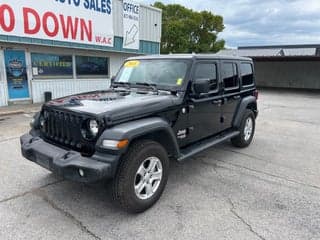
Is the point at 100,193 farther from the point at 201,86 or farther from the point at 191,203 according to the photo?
the point at 201,86

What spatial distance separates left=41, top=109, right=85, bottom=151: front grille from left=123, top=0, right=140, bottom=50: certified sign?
10.7 metres

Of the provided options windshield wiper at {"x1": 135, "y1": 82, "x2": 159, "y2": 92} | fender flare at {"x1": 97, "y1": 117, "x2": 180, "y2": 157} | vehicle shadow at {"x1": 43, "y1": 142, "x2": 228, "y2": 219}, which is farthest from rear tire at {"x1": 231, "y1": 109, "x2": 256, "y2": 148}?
fender flare at {"x1": 97, "y1": 117, "x2": 180, "y2": 157}

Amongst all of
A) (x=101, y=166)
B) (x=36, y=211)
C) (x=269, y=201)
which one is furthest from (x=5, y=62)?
(x=269, y=201)

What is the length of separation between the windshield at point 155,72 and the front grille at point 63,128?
1.45m

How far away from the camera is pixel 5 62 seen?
10.1m

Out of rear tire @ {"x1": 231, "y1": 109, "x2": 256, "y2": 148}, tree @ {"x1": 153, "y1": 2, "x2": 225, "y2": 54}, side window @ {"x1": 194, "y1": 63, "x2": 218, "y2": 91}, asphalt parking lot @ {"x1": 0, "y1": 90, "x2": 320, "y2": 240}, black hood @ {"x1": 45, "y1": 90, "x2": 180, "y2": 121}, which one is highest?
tree @ {"x1": 153, "y1": 2, "x2": 225, "y2": 54}

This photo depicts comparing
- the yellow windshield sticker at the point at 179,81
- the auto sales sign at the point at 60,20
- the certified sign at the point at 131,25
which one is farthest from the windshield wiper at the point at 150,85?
the certified sign at the point at 131,25

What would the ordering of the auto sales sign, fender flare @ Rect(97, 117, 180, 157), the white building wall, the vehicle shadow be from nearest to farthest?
fender flare @ Rect(97, 117, 180, 157) < the vehicle shadow < the auto sales sign < the white building wall

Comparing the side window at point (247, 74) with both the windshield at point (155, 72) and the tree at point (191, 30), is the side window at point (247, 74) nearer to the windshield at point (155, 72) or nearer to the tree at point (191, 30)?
the windshield at point (155, 72)

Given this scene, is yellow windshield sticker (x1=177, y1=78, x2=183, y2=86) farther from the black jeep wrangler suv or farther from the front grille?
the front grille

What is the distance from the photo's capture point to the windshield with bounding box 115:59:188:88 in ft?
13.1

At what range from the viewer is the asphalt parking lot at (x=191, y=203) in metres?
2.84

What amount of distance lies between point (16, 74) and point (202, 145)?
906 cm

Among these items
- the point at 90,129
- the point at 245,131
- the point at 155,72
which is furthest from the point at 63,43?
the point at 90,129
